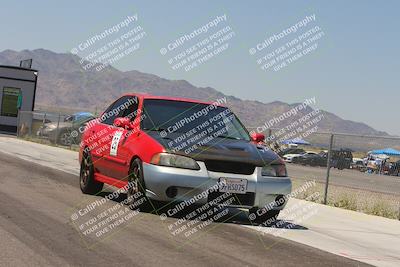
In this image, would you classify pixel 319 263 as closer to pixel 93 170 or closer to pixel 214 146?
pixel 214 146

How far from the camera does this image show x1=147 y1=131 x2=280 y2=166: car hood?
7980 millimetres

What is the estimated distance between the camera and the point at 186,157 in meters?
7.93

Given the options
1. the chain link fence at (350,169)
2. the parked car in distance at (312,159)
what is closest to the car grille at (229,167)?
the chain link fence at (350,169)

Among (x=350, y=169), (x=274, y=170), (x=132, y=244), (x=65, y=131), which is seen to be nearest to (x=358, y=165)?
(x=350, y=169)

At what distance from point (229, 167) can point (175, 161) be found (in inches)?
26.5

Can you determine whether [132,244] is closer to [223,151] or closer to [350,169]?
[223,151]

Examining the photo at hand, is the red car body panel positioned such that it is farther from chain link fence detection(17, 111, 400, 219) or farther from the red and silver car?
chain link fence detection(17, 111, 400, 219)

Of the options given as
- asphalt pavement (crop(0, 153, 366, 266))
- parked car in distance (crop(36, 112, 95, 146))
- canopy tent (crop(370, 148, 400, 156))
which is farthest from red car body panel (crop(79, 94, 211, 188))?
parked car in distance (crop(36, 112, 95, 146))

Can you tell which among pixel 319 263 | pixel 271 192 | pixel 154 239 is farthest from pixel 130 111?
pixel 319 263

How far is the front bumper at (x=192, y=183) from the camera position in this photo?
7820 mm

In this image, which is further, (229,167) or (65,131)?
(65,131)

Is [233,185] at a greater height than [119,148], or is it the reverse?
[119,148]

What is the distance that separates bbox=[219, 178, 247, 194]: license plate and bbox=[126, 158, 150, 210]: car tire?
975mm

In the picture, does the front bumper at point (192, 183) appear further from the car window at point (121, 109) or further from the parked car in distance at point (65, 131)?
the parked car in distance at point (65, 131)
